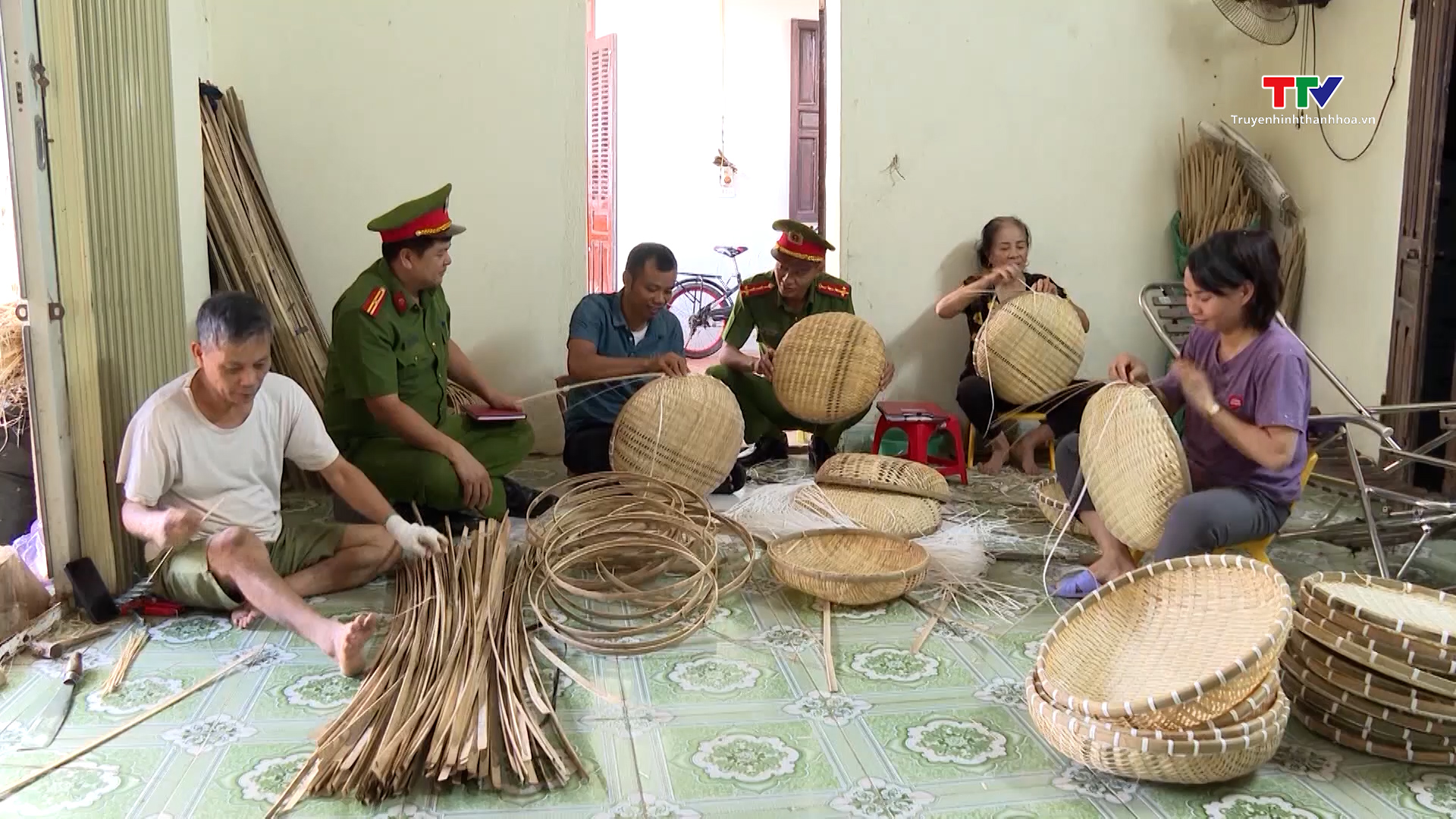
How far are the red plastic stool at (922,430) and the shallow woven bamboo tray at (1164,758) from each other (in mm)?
2184

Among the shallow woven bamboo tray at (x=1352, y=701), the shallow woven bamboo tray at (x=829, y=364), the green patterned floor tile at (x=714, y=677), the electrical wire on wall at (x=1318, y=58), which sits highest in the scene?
the electrical wire on wall at (x=1318, y=58)

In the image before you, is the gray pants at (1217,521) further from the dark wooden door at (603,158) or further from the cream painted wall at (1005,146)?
the dark wooden door at (603,158)

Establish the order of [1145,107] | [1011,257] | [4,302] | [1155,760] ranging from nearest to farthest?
1. [1155,760]
2. [4,302]
3. [1011,257]
4. [1145,107]

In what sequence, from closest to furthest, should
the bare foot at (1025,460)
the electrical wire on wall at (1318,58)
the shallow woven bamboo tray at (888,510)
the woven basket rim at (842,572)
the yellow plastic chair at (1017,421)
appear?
the woven basket rim at (842,572)
the shallow woven bamboo tray at (888,510)
the electrical wire on wall at (1318,58)
the yellow plastic chair at (1017,421)
the bare foot at (1025,460)

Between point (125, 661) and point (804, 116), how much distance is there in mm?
7002

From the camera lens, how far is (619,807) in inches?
75.1

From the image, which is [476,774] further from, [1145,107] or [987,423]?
[1145,107]

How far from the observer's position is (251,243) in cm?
386

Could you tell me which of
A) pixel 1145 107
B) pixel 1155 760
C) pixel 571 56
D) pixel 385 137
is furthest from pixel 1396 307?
pixel 385 137

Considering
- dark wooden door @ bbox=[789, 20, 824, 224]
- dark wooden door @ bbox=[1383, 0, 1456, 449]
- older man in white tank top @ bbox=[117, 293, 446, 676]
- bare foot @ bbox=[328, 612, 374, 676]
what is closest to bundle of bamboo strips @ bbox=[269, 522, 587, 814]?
bare foot @ bbox=[328, 612, 374, 676]

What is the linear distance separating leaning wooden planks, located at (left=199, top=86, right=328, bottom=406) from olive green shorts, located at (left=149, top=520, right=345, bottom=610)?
4.23 ft

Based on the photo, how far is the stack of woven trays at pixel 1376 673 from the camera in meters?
2.03

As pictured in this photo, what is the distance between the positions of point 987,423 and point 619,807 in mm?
2876

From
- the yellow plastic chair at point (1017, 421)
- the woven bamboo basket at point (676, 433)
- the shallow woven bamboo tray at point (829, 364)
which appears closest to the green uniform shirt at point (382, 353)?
the woven bamboo basket at point (676, 433)
